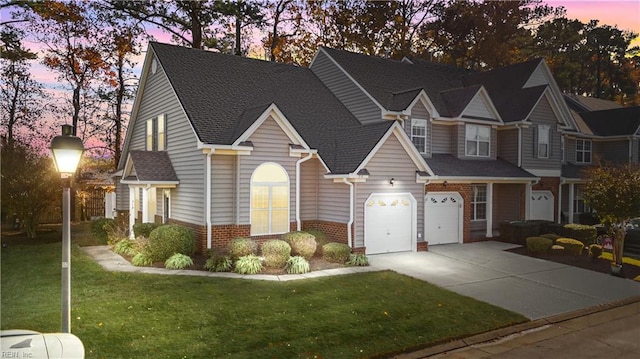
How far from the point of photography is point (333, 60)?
76.9ft

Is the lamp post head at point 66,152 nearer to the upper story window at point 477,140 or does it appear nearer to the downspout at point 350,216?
the downspout at point 350,216

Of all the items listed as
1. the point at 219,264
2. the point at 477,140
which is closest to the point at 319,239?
the point at 219,264

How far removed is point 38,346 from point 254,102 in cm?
1476

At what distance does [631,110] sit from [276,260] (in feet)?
100

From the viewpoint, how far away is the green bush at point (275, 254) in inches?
555

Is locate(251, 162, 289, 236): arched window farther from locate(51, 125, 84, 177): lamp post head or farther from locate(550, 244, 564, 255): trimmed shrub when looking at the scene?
locate(550, 244, 564, 255): trimmed shrub

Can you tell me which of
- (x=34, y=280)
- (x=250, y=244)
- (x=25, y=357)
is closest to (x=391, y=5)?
(x=250, y=244)

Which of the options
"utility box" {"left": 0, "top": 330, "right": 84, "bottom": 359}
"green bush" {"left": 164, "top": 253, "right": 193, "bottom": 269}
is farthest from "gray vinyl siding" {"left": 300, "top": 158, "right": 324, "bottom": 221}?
"utility box" {"left": 0, "top": 330, "right": 84, "bottom": 359}

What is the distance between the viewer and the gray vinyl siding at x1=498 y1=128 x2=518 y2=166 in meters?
24.0

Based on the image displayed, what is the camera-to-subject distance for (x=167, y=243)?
1454 centimetres

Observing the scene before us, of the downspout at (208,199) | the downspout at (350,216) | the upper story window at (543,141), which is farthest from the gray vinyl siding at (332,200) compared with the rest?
the upper story window at (543,141)

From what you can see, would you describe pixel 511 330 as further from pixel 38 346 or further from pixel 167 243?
pixel 167 243

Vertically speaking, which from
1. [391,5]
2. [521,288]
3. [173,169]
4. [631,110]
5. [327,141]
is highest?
[391,5]

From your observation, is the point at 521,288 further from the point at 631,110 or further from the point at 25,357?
the point at 631,110
